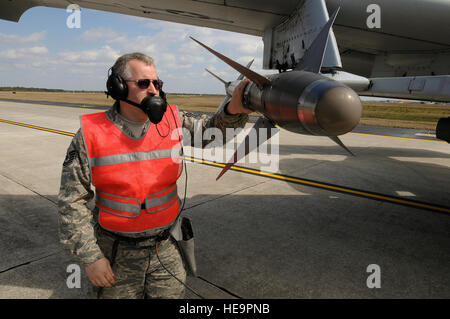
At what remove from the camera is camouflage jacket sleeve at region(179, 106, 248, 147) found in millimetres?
2539

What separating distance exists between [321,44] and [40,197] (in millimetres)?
5538

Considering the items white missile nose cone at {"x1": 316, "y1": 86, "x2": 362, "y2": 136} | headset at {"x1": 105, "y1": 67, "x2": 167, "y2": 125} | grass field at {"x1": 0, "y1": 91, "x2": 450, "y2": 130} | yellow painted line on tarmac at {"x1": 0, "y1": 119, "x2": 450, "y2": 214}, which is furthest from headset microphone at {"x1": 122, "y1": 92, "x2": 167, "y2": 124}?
grass field at {"x1": 0, "y1": 91, "x2": 450, "y2": 130}

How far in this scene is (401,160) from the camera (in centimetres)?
918

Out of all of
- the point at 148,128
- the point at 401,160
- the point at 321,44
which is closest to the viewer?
the point at 148,128

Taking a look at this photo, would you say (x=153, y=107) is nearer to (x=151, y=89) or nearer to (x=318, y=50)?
(x=151, y=89)

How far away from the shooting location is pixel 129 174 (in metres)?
2.01

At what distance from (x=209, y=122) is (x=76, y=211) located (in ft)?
4.31

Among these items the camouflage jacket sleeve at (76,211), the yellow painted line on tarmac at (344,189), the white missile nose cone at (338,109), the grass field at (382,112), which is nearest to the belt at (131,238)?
the camouflage jacket sleeve at (76,211)

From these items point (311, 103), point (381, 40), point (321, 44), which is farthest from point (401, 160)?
point (311, 103)

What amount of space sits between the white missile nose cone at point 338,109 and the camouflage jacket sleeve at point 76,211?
5.32 ft

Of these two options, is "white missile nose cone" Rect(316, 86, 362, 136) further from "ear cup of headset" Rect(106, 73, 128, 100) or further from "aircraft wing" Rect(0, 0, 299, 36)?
"aircraft wing" Rect(0, 0, 299, 36)

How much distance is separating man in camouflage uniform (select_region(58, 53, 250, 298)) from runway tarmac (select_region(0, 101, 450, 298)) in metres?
0.93

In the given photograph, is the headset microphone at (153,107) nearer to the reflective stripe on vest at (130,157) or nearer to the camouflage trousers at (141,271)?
the reflective stripe on vest at (130,157)
